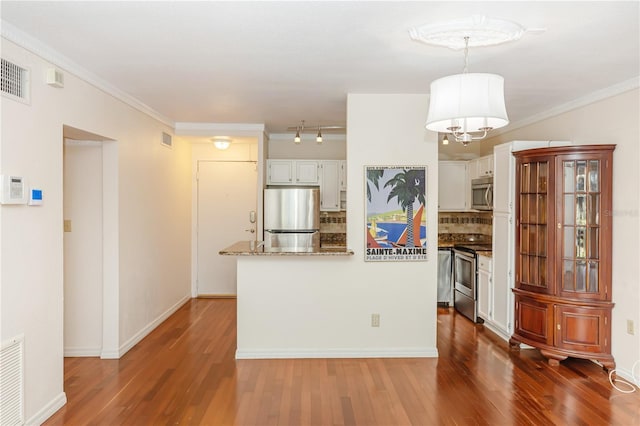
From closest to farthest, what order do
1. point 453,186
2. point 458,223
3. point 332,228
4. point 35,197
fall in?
point 35,197
point 453,186
point 332,228
point 458,223

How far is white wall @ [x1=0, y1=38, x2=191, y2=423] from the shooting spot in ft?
8.17

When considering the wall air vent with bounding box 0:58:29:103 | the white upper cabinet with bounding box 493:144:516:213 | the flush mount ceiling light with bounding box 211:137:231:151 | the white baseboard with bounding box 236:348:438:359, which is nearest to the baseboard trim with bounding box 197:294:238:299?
the flush mount ceiling light with bounding box 211:137:231:151

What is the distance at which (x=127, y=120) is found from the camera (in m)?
4.04

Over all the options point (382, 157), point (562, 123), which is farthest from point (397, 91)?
point (562, 123)

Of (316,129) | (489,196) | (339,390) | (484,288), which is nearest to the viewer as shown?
(339,390)

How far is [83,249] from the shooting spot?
154 inches

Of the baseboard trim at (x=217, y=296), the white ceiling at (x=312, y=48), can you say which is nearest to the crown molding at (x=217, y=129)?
the white ceiling at (x=312, y=48)

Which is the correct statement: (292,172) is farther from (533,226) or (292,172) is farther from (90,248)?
(533,226)

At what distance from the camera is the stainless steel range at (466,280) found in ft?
16.6

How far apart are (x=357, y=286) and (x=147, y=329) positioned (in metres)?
2.46

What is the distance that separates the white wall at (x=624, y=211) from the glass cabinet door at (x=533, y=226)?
1.76ft

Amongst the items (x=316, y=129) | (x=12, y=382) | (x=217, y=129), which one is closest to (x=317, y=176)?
(x=316, y=129)

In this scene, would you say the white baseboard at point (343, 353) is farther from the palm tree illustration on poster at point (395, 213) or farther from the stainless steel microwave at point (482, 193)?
the stainless steel microwave at point (482, 193)

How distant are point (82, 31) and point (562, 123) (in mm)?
4410
